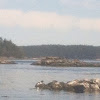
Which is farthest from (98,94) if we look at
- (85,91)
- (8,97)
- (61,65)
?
(61,65)

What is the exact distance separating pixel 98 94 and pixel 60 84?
6.07 m

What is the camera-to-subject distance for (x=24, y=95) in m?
42.8

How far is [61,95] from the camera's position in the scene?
4297 cm

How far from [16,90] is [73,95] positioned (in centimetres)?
757

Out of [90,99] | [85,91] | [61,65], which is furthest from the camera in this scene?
[61,65]

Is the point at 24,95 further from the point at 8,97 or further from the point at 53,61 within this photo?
the point at 53,61

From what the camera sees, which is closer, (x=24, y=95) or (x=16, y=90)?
(x=24, y=95)

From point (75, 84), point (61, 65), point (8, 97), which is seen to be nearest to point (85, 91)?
point (75, 84)

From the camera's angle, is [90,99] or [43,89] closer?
[90,99]

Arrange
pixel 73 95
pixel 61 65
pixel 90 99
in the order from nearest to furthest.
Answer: pixel 90 99, pixel 73 95, pixel 61 65

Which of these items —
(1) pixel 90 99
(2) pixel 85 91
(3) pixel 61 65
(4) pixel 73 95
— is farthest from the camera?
(3) pixel 61 65

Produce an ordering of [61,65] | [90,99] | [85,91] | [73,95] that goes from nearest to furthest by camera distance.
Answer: [90,99] < [73,95] < [85,91] < [61,65]

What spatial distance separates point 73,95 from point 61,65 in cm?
9554

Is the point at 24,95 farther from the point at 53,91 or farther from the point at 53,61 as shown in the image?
the point at 53,61
